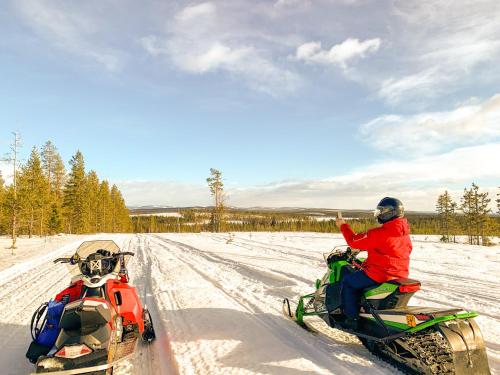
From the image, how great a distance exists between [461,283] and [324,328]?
5.99 metres

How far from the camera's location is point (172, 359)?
4.15 m

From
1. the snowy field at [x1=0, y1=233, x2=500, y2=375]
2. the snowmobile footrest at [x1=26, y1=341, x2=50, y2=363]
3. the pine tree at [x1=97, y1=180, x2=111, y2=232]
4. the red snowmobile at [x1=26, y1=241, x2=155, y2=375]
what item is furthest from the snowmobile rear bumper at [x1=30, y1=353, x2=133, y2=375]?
the pine tree at [x1=97, y1=180, x2=111, y2=232]

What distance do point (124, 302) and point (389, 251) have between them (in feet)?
10.9

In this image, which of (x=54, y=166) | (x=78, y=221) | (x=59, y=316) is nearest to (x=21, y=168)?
(x=78, y=221)

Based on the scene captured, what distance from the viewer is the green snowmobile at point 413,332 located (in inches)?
128

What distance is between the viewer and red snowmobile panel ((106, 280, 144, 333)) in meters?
4.17

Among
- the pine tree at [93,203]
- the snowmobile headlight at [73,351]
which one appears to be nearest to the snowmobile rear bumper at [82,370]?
the snowmobile headlight at [73,351]

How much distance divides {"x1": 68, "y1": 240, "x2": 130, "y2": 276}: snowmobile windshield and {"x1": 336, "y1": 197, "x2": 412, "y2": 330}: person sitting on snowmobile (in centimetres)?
312

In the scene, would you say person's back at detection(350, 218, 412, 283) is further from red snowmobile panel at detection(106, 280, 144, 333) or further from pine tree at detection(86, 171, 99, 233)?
pine tree at detection(86, 171, 99, 233)

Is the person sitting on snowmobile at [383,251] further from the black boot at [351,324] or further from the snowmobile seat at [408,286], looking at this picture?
the snowmobile seat at [408,286]

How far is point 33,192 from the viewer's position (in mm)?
31531

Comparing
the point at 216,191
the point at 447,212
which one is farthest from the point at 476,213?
the point at 216,191

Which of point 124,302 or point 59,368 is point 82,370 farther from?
point 124,302

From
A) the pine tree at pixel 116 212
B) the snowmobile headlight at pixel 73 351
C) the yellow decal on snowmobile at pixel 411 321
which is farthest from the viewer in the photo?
the pine tree at pixel 116 212
